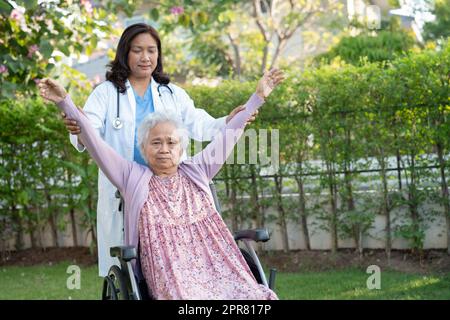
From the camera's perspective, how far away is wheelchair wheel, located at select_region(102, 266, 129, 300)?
3408mm

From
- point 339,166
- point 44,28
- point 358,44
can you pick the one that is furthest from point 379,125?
point 358,44

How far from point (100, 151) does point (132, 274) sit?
572 mm

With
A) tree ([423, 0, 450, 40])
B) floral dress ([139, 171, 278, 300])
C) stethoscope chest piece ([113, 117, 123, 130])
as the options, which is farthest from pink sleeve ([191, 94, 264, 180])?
tree ([423, 0, 450, 40])

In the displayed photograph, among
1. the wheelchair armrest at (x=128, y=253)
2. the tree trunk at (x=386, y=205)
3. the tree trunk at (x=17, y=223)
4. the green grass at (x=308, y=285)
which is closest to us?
the wheelchair armrest at (x=128, y=253)

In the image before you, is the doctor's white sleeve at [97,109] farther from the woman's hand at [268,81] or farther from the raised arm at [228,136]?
the woman's hand at [268,81]

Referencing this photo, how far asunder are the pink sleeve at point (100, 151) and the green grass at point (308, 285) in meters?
2.65

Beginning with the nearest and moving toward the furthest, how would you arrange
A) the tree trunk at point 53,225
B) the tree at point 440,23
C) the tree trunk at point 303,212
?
the tree trunk at point 303,212
the tree trunk at point 53,225
the tree at point 440,23

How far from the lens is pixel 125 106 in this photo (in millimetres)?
3984

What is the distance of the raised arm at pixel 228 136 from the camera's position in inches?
149

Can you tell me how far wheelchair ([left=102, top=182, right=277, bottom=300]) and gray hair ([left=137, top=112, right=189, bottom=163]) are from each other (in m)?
0.26

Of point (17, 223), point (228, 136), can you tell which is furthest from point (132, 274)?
point (17, 223)

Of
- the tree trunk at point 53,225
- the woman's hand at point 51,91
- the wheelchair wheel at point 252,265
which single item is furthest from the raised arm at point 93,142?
the tree trunk at point 53,225

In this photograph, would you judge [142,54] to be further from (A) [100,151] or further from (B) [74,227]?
(B) [74,227]
